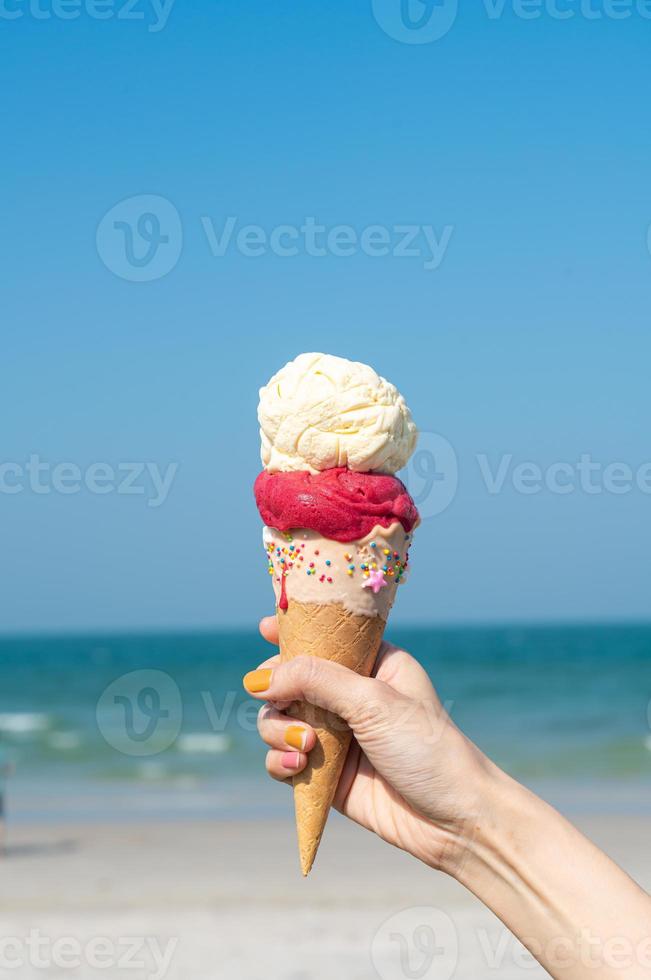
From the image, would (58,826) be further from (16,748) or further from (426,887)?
(16,748)

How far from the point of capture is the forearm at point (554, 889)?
255cm

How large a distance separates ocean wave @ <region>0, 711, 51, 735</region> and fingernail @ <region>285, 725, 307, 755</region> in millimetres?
22517

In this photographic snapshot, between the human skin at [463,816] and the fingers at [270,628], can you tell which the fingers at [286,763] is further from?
the fingers at [270,628]

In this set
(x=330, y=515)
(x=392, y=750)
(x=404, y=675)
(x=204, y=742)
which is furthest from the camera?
(x=204, y=742)

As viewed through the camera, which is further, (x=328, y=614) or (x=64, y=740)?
(x=64, y=740)

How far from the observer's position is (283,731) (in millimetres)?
3271

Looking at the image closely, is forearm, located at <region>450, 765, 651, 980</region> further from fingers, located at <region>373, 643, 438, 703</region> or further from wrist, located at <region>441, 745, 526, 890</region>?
fingers, located at <region>373, 643, 438, 703</region>

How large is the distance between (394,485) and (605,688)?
101ft

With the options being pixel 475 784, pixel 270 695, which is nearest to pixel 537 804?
pixel 475 784

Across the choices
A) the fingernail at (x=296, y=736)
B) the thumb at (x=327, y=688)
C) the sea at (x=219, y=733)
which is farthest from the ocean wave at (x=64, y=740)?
the thumb at (x=327, y=688)

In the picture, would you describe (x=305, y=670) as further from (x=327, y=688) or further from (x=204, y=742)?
(x=204, y=742)

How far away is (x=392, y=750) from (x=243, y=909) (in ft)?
22.5

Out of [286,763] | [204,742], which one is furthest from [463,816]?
[204,742]

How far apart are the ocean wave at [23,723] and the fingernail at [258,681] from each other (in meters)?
22.5
